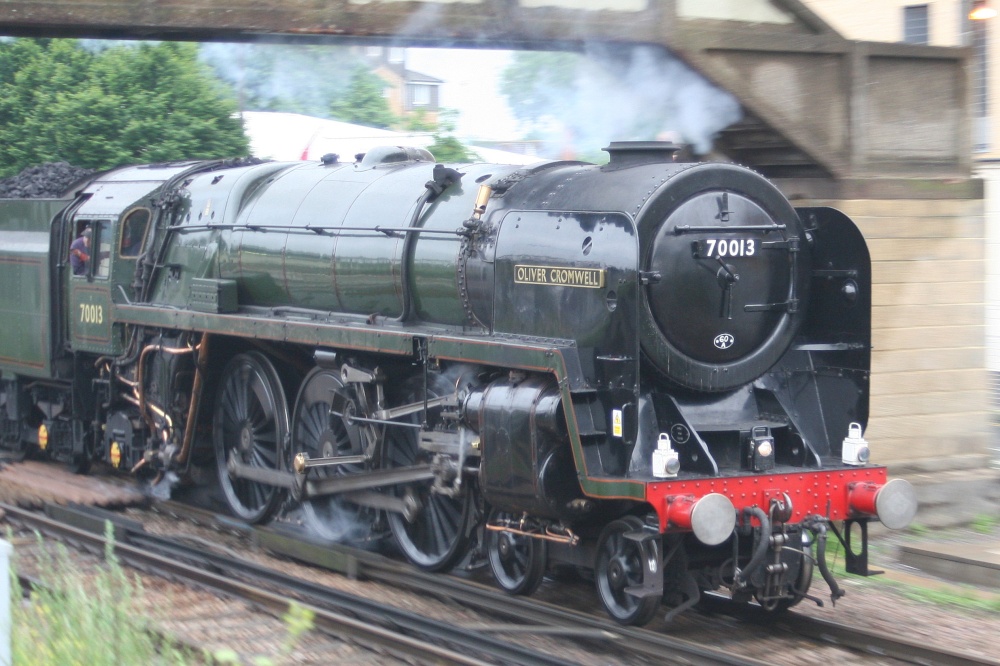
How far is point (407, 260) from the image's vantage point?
7602 mm

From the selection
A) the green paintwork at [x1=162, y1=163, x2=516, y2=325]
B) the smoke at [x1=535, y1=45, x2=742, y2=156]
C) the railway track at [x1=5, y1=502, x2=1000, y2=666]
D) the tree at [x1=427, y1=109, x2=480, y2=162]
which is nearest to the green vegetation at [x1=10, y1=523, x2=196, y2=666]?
the railway track at [x1=5, y1=502, x2=1000, y2=666]

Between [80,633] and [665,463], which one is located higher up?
[665,463]

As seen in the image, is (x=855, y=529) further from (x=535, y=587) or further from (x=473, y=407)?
(x=473, y=407)

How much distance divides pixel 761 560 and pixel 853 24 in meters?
11.0

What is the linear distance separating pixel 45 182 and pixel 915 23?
1211 centimetres

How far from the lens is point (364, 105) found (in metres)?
25.8

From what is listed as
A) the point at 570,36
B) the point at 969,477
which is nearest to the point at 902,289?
the point at 969,477

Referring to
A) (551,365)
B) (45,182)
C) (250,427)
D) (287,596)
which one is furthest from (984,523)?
(45,182)

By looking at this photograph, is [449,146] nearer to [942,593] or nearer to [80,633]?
[942,593]

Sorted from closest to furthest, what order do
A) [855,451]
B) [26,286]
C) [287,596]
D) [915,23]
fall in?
1. [855,451]
2. [287,596]
3. [26,286]
4. [915,23]

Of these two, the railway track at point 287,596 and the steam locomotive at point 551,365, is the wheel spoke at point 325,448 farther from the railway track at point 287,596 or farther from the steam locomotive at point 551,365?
the railway track at point 287,596

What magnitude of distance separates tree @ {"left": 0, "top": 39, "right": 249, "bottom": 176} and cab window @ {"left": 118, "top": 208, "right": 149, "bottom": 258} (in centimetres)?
777

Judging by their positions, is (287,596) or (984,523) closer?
(287,596)

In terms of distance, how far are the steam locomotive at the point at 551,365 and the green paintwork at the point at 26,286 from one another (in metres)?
2.43
